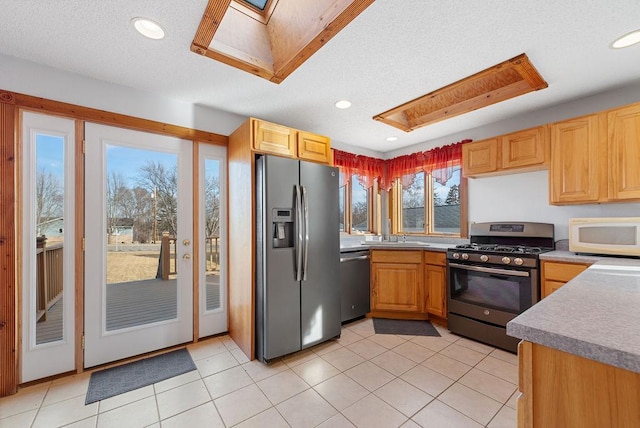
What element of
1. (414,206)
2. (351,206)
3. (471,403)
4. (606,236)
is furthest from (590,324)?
(414,206)

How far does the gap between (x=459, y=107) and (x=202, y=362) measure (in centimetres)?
355

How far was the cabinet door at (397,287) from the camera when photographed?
3.32 metres

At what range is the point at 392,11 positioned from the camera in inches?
60.8

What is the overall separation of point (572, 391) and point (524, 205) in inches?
117

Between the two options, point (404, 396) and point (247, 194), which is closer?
point (404, 396)

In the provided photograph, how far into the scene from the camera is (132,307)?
2447mm

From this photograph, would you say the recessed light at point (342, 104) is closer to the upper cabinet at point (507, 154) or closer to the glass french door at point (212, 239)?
the glass french door at point (212, 239)

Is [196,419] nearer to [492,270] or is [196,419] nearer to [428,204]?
[492,270]

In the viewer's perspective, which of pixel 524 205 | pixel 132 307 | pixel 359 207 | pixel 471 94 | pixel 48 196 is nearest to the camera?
pixel 48 196

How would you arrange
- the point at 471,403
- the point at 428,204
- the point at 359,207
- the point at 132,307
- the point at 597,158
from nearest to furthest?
the point at 471,403 → the point at 597,158 → the point at 132,307 → the point at 428,204 → the point at 359,207

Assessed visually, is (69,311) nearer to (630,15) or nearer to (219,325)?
(219,325)

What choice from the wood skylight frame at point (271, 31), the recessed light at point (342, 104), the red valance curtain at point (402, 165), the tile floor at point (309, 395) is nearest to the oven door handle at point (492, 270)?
the tile floor at point (309, 395)

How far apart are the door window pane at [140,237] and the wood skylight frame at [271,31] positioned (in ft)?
4.14

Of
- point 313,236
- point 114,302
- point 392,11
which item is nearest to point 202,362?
point 114,302
